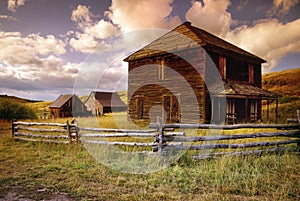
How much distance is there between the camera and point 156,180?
5.27m

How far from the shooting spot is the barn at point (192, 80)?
16.8 meters

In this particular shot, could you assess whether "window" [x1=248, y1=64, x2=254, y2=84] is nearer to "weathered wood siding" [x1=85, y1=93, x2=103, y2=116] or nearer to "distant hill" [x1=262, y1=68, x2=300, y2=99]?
"weathered wood siding" [x1=85, y1=93, x2=103, y2=116]

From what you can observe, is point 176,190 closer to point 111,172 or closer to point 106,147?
point 111,172

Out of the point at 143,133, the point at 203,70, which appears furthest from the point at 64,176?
the point at 203,70

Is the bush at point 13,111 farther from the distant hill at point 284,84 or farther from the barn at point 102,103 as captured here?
the distant hill at point 284,84

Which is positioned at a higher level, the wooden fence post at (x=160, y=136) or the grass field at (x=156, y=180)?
the wooden fence post at (x=160, y=136)

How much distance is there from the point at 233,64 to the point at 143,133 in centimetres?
1386

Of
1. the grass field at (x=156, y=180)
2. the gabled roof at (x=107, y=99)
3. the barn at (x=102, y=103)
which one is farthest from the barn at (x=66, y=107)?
the grass field at (x=156, y=180)

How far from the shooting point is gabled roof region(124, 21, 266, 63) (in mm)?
17309

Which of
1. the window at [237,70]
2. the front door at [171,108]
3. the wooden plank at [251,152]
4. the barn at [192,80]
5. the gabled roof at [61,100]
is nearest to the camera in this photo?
the wooden plank at [251,152]

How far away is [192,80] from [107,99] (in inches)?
1271

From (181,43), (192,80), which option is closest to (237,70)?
(192,80)

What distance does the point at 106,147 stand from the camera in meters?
8.27

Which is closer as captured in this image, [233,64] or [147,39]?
[233,64]
